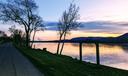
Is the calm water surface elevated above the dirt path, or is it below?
below

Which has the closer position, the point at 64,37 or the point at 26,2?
the point at 64,37

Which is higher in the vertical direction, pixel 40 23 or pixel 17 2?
pixel 17 2

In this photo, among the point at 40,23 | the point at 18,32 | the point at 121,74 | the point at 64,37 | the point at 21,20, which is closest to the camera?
the point at 121,74

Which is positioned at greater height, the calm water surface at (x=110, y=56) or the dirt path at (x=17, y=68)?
the dirt path at (x=17, y=68)

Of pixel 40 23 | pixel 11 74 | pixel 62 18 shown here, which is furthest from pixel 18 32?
pixel 11 74

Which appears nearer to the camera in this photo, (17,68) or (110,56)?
(17,68)

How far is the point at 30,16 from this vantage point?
2608 inches

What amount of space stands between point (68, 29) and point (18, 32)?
74.7m

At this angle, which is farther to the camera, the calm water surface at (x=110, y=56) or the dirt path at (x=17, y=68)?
the calm water surface at (x=110, y=56)

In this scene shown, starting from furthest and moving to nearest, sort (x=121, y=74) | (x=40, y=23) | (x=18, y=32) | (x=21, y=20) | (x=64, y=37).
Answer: (x=18, y=32)
(x=40, y=23)
(x=21, y=20)
(x=64, y=37)
(x=121, y=74)

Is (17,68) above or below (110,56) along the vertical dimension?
above

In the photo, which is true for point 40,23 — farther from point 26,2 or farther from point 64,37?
point 64,37

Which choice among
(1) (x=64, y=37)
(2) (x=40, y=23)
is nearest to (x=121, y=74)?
(1) (x=64, y=37)

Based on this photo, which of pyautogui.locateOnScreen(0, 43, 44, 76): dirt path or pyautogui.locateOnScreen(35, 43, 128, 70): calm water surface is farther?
pyautogui.locateOnScreen(35, 43, 128, 70): calm water surface
